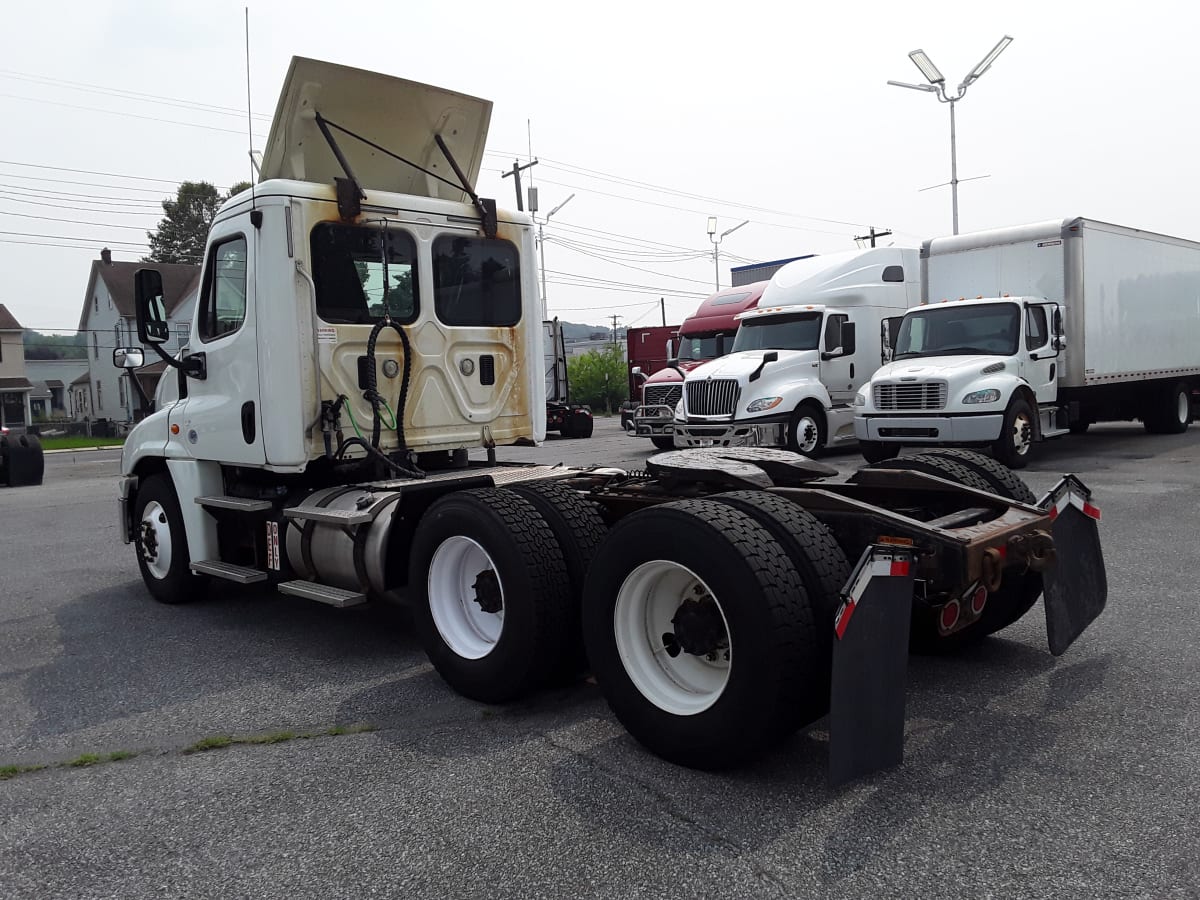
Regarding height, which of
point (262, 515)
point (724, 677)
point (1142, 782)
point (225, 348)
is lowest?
point (1142, 782)

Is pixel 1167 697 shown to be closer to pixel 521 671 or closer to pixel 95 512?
pixel 521 671

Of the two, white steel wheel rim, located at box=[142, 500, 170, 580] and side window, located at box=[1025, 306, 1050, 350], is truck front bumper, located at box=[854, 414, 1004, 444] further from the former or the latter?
white steel wheel rim, located at box=[142, 500, 170, 580]

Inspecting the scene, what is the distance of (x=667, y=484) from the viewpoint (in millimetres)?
4734

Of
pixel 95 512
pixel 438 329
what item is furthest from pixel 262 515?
pixel 95 512

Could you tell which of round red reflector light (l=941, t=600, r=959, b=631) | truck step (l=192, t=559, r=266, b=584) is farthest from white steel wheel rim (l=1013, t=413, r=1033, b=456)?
truck step (l=192, t=559, r=266, b=584)

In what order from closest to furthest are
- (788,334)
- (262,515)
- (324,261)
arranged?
(324,261)
(262,515)
(788,334)

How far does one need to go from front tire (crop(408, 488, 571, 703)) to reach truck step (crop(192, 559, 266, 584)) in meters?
1.57

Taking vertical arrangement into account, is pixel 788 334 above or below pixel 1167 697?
above

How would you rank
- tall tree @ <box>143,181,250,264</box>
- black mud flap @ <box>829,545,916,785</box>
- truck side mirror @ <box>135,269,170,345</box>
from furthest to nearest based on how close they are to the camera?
1. tall tree @ <box>143,181,250,264</box>
2. truck side mirror @ <box>135,269,170,345</box>
3. black mud flap @ <box>829,545,916,785</box>

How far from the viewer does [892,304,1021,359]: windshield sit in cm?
1347

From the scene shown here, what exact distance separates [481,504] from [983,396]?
10078 millimetres

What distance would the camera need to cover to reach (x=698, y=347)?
63.3 feet

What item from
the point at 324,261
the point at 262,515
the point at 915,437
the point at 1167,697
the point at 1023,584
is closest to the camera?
the point at 1167,697

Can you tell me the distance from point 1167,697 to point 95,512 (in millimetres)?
12200
